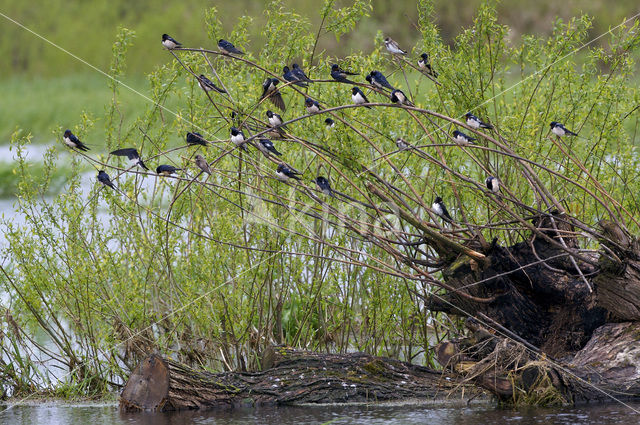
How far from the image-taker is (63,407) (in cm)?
880

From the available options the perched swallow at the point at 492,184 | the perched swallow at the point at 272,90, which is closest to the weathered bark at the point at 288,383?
the perched swallow at the point at 492,184

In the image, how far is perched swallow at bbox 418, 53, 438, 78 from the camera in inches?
344

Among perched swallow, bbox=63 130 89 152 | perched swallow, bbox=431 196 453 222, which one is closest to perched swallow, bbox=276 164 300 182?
perched swallow, bbox=431 196 453 222

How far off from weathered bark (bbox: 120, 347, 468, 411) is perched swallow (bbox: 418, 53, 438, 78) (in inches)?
103

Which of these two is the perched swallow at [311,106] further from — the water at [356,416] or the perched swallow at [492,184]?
the water at [356,416]

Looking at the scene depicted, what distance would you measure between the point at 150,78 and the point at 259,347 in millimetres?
2743

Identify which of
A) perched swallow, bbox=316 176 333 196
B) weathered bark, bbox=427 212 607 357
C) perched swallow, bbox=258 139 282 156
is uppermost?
perched swallow, bbox=258 139 282 156

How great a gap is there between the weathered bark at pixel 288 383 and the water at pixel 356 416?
0.12m

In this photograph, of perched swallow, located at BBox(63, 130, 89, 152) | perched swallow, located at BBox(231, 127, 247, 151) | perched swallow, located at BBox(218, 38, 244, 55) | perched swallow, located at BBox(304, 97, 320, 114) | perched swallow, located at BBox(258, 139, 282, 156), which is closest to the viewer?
perched swallow, located at BBox(231, 127, 247, 151)

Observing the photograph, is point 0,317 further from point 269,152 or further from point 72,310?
point 269,152

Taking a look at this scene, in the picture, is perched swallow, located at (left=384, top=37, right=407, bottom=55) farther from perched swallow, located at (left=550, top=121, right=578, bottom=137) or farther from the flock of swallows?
perched swallow, located at (left=550, top=121, right=578, bottom=137)

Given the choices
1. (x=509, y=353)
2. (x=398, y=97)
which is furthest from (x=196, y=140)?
(x=509, y=353)

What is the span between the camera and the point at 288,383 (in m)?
8.39

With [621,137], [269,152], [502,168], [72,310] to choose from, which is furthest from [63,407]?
[621,137]
